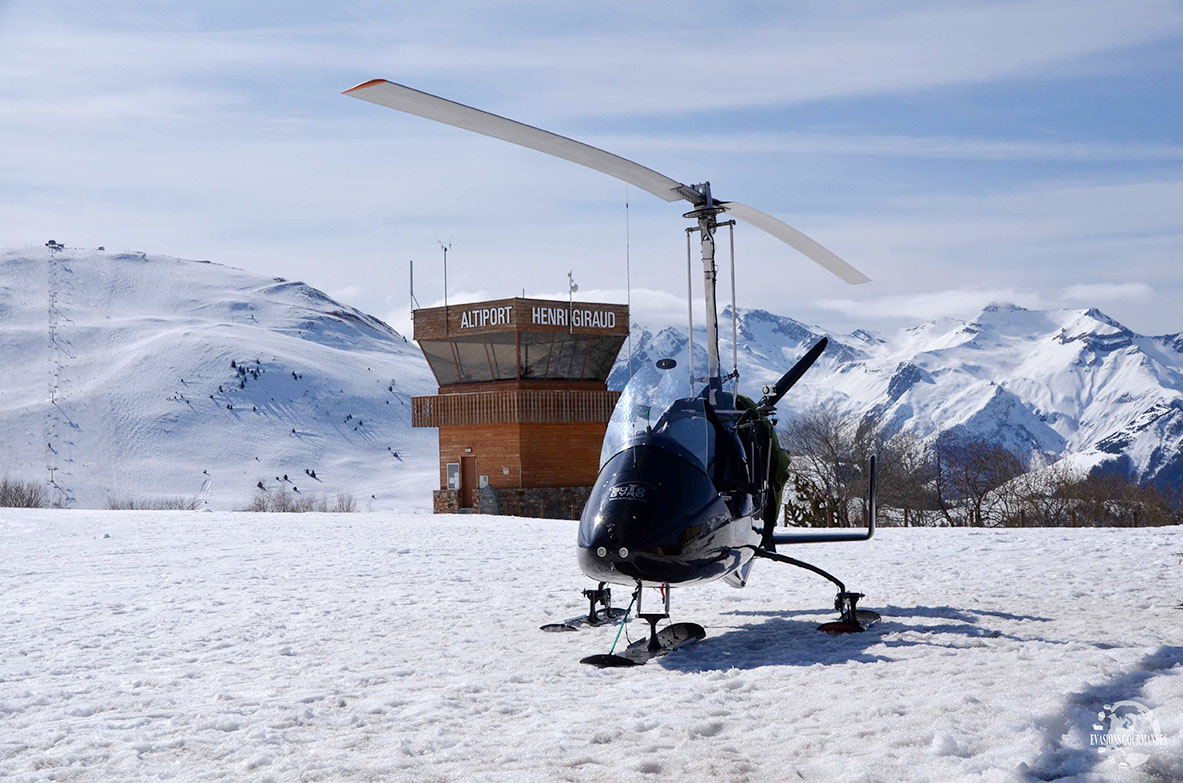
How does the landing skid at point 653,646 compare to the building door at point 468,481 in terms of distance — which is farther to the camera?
the building door at point 468,481

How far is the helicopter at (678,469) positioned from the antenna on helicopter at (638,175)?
11 millimetres

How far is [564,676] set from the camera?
24.4 feet

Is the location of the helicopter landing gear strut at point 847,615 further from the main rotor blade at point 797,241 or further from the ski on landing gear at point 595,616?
the main rotor blade at point 797,241

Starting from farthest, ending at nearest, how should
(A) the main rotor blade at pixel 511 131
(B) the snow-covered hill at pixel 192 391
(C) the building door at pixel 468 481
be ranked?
(B) the snow-covered hill at pixel 192 391 → (C) the building door at pixel 468 481 → (A) the main rotor blade at pixel 511 131

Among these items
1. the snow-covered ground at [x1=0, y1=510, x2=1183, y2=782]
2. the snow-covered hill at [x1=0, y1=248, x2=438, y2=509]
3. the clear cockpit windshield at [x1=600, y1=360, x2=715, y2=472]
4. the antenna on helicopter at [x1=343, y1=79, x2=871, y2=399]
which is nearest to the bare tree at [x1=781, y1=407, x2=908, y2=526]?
the snow-covered ground at [x1=0, y1=510, x2=1183, y2=782]

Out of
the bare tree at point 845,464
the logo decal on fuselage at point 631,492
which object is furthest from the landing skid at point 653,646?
the bare tree at point 845,464

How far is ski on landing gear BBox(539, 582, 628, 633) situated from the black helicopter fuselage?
152 centimetres

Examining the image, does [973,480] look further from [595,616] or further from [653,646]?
[653,646]

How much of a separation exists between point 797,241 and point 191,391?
121174mm

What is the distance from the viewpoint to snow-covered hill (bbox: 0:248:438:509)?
10512 cm

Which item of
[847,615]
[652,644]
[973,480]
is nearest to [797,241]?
[847,615]

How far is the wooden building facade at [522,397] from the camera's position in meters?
39.1

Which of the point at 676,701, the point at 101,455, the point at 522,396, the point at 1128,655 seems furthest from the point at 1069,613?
the point at 101,455

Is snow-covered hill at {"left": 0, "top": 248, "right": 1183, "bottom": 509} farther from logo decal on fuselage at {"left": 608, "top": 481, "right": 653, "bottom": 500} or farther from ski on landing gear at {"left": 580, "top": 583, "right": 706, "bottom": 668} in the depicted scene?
logo decal on fuselage at {"left": 608, "top": 481, "right": 653, "bottom": 500}
